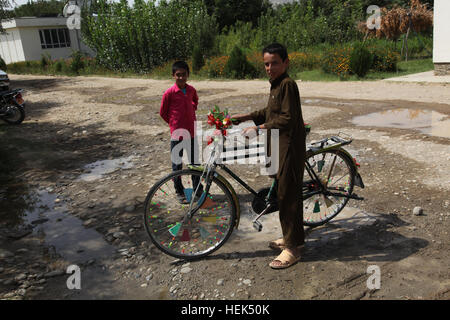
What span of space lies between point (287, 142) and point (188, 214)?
1235 mm

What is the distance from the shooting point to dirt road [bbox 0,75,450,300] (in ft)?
10.9

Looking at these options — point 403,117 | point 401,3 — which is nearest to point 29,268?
point 403,117

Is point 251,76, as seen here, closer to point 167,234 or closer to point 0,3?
point 0,3

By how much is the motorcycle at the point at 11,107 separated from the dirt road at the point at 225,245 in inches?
68.2

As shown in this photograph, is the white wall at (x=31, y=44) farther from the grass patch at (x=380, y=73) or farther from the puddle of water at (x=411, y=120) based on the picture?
the puddle of water at (x=411, y=120)

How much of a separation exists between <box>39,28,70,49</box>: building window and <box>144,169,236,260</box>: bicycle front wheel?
43700mm

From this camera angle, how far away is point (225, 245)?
405 centimetres

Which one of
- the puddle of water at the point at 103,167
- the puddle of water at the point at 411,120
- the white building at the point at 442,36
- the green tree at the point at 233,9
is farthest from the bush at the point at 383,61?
the green tree at the point at 233,9

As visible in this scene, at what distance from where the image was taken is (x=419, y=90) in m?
12.3

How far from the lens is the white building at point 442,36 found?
14211mm

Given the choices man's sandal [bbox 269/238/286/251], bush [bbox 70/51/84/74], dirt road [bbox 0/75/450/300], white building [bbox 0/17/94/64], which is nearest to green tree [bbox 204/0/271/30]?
white building [bbox 0/17/94/64]

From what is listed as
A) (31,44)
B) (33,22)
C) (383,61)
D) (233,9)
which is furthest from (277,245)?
(31,44)

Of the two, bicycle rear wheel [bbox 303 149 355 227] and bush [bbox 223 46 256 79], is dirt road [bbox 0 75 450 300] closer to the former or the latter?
bicycle rear wheel [bbox 303 149 355 227]

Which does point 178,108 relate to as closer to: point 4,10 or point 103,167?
point 103,167
